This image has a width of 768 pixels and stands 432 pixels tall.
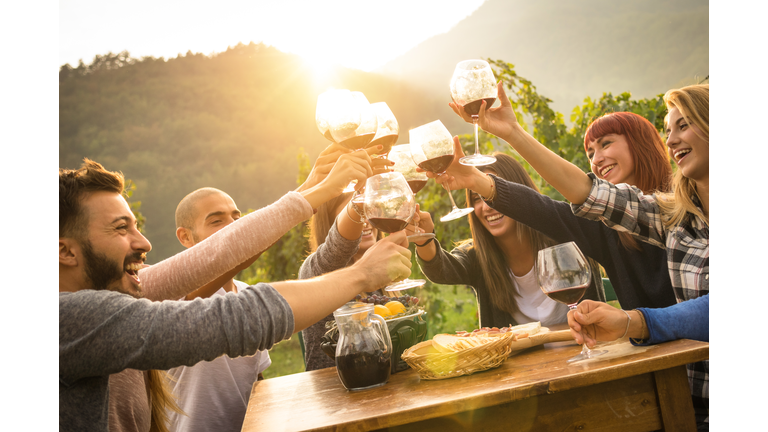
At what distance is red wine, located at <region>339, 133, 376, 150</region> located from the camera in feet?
5.21

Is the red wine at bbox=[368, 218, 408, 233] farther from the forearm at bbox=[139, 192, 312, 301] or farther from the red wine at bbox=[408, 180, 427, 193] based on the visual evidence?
the red wine at bbox=[408, 180, 427, 193]

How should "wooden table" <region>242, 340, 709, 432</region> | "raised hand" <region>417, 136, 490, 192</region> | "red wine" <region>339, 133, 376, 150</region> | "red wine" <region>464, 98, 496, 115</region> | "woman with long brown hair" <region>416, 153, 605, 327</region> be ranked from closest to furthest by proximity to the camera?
1. "wooden table" <region>242, 340, 709, 432</region>
2. "red wine" <region>339, 133, 376, 150</region>
3. "red wine" <region>464, 98, 496, 115</region>
4. "raised hand" <region>417, 136, 490, 192</region>
5. "woman with long brown hair" <region>416, 153, 605, 327</region>

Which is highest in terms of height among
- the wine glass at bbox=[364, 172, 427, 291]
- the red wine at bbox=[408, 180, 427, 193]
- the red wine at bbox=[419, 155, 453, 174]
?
the red wine at bbox=[419, 155, 453, 174]

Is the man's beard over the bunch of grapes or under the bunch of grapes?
over

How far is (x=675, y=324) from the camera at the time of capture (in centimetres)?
144

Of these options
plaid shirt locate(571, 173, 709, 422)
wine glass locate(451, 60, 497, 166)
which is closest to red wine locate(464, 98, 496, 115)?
wine glass locate(451, 60, 497, 166)

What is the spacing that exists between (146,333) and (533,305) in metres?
2.07

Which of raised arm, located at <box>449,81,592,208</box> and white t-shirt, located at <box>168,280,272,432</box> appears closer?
raised arm, located at <box>449,81,592,208</box>

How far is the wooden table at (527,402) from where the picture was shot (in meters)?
1.13

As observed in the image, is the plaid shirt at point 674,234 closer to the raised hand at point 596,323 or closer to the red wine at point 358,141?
the raised hand at point 596,323

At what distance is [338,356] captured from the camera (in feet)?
4.55

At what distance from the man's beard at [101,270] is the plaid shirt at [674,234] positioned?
5.28 feet

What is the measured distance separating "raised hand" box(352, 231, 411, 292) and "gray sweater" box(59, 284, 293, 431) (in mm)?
226
